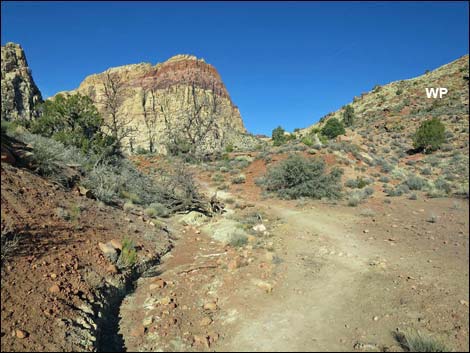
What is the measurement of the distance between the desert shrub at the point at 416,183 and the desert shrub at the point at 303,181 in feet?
17.7

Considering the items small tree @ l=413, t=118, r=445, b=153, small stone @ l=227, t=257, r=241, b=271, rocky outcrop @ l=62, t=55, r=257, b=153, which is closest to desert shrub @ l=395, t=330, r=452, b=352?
small stone @ l=227, t=257, r=241, b=271

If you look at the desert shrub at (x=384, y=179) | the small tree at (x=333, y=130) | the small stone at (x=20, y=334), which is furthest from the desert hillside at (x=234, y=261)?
the small tree at (x=333, y=130)

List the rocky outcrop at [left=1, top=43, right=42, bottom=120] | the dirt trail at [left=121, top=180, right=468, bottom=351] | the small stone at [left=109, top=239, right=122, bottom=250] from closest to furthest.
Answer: the dirt trail at [left=121, top=180, right=468, bottom=351] → the small stone at [left=109, top=239, right=122, bottom=250] → the rocky outcrop at [left=1, top=43, right=42, bottom=120]

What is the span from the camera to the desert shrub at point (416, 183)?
7536 millimetres

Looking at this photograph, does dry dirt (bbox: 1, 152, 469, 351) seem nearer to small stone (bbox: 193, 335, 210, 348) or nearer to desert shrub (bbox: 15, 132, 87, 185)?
small stone (bbox: 193, 335, 210, 348)

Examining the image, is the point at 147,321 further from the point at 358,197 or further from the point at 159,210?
the point at 358,197

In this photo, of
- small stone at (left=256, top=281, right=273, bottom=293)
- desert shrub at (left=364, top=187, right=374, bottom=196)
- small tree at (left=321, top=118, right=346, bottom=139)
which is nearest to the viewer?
small stone at (left=256, top=281, right=273, bottom=293)

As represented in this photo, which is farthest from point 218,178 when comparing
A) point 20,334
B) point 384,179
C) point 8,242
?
point 20,334

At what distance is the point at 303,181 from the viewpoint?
15617mm

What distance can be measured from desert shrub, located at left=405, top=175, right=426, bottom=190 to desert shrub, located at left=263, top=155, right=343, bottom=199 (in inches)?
212

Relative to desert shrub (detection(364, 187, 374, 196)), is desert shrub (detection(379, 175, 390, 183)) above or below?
above

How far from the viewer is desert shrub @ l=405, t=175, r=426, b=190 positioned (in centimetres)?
754

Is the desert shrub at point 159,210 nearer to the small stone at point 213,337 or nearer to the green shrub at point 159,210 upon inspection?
the green shrub at point 159,210

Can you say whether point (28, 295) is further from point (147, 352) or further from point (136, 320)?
point (147, 352)
